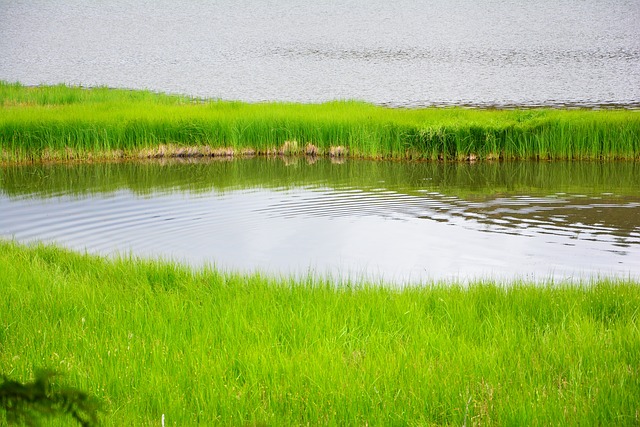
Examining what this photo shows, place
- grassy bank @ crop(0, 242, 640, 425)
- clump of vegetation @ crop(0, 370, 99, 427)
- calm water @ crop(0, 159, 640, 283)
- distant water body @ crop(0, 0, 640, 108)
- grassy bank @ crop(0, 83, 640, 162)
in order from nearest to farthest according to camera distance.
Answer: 1. clump of vegetation @ crop(0, 370, 99, 427)
2. grassy bank @ crop(0, 242, 640, 425)
3. calm water @ crop(0, 159, 640, 283)
4. grassy bank @ crop(0, 83, 640, 162)
5. distant water body @ crop(0, 0, 640, 108)

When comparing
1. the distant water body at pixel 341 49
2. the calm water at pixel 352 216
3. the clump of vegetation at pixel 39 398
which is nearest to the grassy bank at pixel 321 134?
the calm water at pixel 352 216

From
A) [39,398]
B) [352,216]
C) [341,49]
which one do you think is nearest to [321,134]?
[352,216]

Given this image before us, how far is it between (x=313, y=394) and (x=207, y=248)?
654 centimetres

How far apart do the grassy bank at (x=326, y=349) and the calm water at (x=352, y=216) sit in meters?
1.84

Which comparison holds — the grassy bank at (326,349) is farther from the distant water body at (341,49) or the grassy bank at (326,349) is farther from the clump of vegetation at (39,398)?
the distant water body at (341,49)

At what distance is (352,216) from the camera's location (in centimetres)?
1309

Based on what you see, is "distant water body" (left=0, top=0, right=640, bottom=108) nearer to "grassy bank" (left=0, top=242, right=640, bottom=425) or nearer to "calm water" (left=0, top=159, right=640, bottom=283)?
"calm water" (left=0, top=159, right=640, bottom=283)

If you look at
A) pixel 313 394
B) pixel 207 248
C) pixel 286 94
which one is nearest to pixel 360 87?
pixel 286 94

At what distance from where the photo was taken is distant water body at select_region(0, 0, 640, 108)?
39969 millimetres

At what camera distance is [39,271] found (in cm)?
770

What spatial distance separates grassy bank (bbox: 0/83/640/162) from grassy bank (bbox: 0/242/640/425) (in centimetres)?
1301

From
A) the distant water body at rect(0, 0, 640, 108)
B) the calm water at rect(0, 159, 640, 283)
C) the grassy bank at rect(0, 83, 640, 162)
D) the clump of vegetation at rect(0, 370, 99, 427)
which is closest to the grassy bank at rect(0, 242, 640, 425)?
the calm water at rect(0, 159, 640, 283)

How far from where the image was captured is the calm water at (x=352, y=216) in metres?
9.94

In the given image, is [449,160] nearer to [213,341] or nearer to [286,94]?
[213,341]
